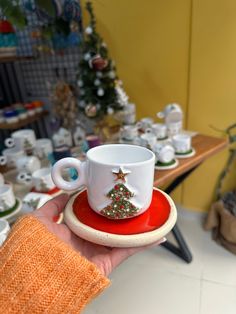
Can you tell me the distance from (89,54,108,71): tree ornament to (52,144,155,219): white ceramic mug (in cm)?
65

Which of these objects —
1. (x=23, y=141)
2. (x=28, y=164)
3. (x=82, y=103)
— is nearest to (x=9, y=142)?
(x=23, y=141)

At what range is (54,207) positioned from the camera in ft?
1.98

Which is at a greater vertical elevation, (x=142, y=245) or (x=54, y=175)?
(x=54, y=175)

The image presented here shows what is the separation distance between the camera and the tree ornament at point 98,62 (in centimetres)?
108

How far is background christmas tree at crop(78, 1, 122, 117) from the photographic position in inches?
43.5

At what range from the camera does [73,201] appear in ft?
1.95

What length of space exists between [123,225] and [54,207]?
0.60 feet

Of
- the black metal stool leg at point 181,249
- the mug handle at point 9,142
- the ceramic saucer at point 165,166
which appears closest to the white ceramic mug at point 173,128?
the ceramic saucer at point 165,166

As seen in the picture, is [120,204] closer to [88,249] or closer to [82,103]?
[88,249]

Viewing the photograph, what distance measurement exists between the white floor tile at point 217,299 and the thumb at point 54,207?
81 centimetres

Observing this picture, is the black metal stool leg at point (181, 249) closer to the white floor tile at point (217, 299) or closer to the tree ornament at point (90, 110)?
the white floor tile at point (217, 299)

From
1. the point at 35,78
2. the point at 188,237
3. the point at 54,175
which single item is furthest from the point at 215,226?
the point at 35,78

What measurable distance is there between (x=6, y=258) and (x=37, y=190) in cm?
39

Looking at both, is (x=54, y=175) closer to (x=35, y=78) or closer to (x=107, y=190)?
(x=107, y=190)
